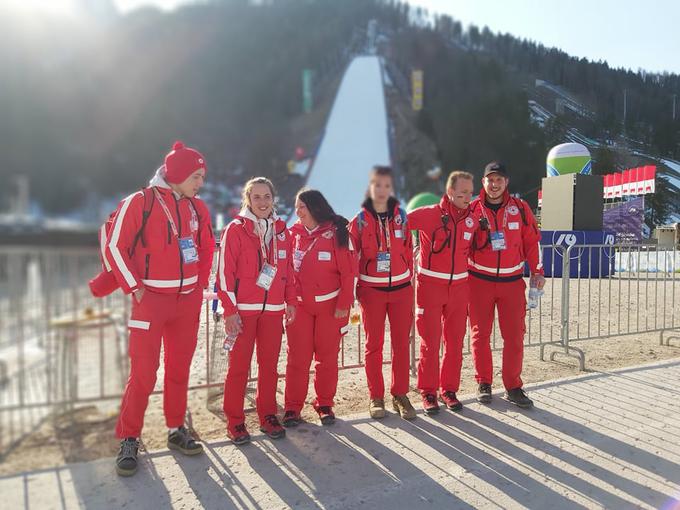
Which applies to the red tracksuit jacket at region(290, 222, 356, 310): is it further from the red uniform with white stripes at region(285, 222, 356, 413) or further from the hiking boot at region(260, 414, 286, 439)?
the hiking boot at region(260, 414, 286, 439)

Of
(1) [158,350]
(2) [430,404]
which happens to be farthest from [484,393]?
(1) [158,350]

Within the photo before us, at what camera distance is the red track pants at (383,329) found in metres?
3.24

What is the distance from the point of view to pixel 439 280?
130 inches

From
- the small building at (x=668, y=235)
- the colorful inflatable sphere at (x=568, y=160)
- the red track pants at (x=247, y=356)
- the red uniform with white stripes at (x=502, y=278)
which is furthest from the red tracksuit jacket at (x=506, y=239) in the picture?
the small building at (x=668, y=235)

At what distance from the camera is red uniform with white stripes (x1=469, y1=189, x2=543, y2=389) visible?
352cm

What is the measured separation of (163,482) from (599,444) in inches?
96.8

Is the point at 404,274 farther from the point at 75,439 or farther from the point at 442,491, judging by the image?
the point at 75,439

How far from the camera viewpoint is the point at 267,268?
113 inches

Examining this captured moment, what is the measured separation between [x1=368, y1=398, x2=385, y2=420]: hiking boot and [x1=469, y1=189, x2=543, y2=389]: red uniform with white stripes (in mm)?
845

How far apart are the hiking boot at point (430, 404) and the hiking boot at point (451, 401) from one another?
117 mm

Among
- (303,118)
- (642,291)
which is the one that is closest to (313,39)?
(303,118)

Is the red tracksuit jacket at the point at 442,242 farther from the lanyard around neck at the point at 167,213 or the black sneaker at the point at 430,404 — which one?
the lanyard around neck at the point at 167,213

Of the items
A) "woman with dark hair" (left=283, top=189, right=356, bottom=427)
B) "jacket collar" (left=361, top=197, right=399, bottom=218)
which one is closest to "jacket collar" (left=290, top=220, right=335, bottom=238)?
"woman with dark hair" (left=283, top=189, right=356, bottom=427)

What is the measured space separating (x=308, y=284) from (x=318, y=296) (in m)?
0.10
